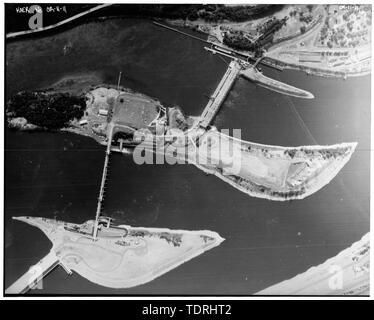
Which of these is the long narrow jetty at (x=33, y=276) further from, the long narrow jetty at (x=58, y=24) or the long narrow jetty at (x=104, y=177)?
the long narrow jetty at (x=58, y=24)

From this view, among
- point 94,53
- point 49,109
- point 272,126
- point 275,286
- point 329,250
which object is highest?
point 94,53

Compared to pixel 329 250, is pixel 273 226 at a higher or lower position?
higher

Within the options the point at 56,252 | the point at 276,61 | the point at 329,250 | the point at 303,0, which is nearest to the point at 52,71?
the point at 56,252

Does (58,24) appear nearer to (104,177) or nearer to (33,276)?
(104,177)

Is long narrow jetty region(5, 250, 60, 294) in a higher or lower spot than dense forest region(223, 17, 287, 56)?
lower

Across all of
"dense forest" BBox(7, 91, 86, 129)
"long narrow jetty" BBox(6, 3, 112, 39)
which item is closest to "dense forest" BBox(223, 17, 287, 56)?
"long narrow jetty" BBox(6, 3, 112, 39)

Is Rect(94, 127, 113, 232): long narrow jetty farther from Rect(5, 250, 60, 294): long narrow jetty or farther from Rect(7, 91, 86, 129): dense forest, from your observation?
Rect(5, 250, 60, 294): long narrow jetty

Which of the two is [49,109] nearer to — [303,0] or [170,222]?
A: [170,222]
